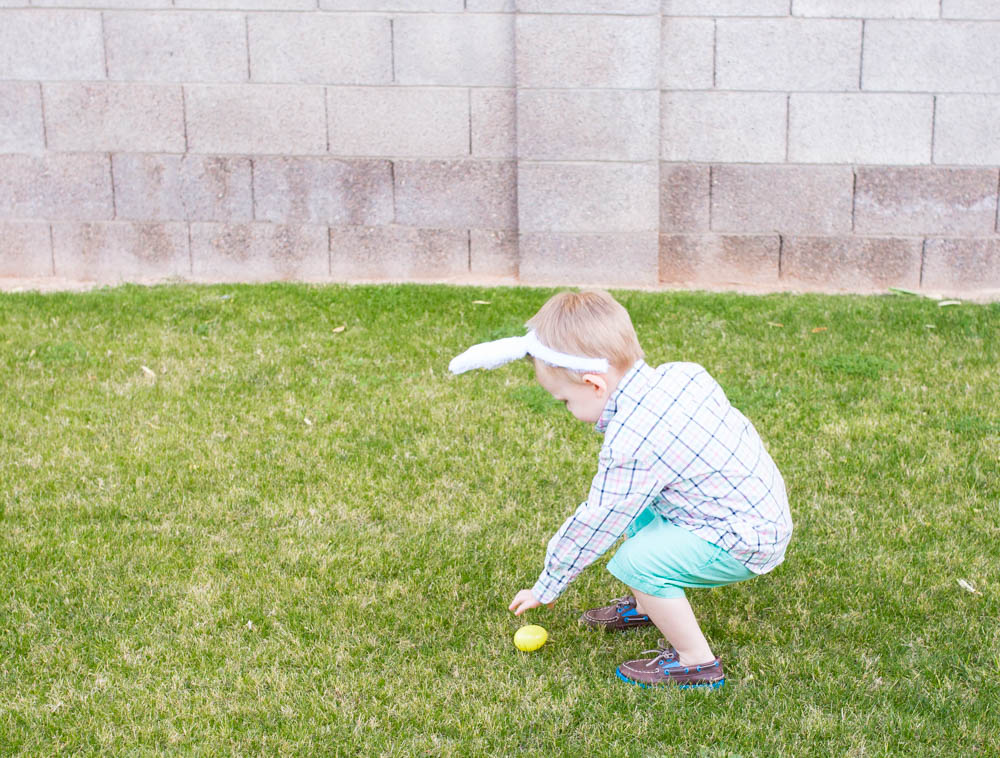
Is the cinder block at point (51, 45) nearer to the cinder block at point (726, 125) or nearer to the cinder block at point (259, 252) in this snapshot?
the cinder block at point (259, 252)

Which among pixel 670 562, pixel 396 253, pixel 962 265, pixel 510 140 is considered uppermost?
pixel 510 140

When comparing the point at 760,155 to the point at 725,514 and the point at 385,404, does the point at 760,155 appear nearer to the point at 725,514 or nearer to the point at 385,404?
the point at 385,404

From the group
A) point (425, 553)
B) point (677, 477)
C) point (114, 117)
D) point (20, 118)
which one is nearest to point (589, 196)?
point (114, 117)

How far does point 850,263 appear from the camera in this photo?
7535 millimetres

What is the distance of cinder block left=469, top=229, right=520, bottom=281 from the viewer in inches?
304

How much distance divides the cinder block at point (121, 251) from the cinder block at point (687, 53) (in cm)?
353

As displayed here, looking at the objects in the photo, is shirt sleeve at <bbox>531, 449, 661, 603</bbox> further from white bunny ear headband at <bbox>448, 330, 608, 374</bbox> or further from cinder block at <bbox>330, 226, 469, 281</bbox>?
cinder block at <bbox>330, 226, 469, 281</bbox>

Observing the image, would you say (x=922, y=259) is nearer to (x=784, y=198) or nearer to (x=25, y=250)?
(x=784, y=198)

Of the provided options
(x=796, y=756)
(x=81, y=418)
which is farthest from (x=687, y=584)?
(x=81, y=418)

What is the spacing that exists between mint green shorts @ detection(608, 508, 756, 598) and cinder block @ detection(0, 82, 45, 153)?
6.31 meters

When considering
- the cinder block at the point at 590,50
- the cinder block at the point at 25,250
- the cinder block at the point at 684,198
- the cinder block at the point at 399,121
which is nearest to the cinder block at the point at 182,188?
the cinder block at the point at 25,250

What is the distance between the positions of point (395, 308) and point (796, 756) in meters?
4.61

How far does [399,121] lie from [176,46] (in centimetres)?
159

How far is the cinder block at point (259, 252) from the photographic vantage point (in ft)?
25.5
